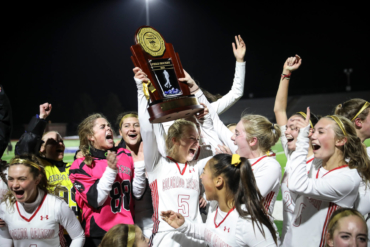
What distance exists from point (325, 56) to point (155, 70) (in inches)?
1260

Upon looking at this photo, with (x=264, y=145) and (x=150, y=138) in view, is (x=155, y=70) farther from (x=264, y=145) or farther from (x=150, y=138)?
(x=264, y=145)

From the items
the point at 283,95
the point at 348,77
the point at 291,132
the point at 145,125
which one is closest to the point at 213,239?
the point at 145,125

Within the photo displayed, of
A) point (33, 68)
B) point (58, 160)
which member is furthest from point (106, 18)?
point (58, 160)

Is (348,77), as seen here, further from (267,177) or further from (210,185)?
(210,185)

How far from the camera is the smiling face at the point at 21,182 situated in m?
2.42

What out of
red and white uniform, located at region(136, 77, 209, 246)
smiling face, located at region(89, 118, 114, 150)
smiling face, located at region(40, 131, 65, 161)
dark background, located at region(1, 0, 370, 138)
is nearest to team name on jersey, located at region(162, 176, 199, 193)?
red and white uniform, located at region(136, 77, 209, 246)

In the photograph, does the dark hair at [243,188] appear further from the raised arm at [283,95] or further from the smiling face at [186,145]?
the raised arm at [283,95]

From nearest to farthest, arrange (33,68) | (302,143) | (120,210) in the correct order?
1. (302,143)
2. (120,210)
3. (33,68)

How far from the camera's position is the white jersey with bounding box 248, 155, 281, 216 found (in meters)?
2.22

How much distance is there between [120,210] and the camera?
269 centimetres

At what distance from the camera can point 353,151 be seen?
2.21 meters

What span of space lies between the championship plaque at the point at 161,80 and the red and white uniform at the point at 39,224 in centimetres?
107

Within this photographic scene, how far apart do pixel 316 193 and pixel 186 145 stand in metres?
1.02

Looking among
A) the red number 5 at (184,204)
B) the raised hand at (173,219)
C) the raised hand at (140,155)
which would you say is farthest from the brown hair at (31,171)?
the raised hand at (173,219)
